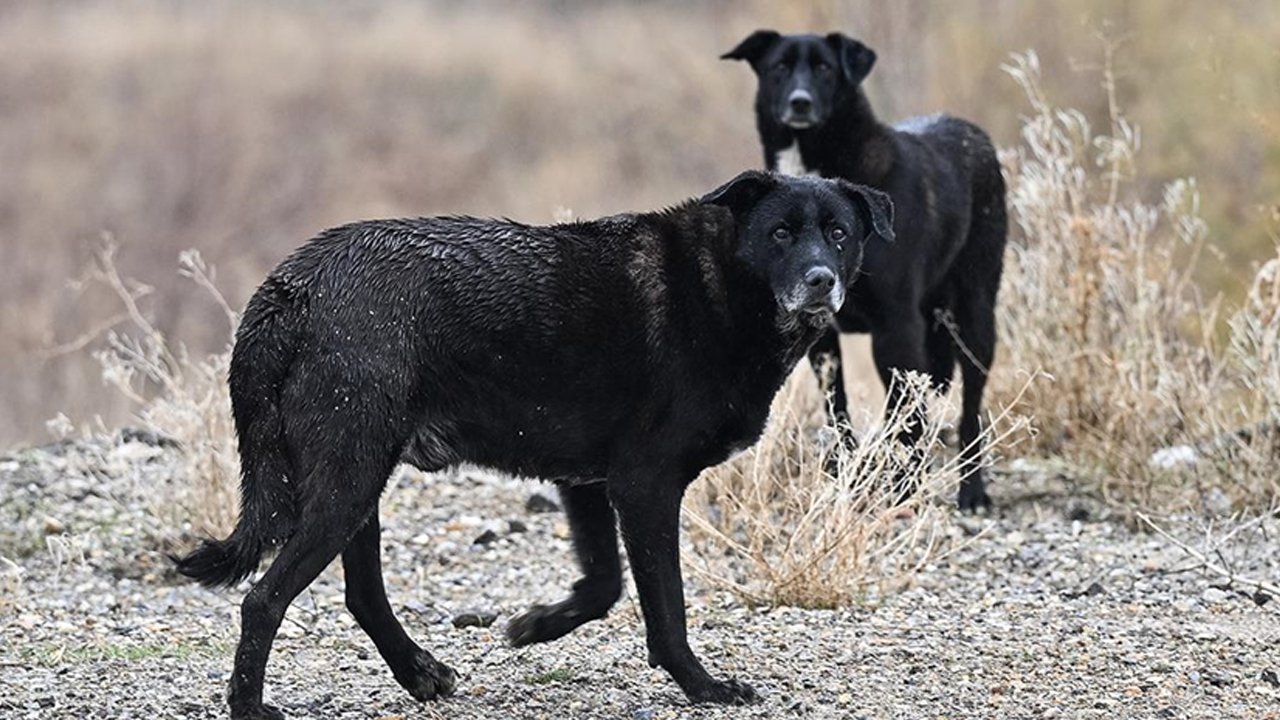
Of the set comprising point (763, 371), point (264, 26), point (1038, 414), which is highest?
point (264, 26)

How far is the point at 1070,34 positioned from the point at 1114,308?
992 cm

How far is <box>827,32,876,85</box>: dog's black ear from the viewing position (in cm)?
909

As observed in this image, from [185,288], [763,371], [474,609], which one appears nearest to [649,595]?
[763,371]

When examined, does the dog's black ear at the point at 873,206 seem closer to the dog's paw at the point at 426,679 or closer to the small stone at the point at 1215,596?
the dog's paw at the point at 426,679

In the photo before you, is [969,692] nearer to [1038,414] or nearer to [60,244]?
[1038,414]

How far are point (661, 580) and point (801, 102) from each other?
3.55 metres

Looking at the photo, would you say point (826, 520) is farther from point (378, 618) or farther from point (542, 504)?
point (542, 504)

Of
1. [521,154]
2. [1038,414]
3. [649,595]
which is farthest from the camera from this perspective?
[521,154]

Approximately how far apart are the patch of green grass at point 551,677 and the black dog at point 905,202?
2.78 m

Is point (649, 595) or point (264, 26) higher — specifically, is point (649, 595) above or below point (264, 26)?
below

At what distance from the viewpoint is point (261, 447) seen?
5711 mm

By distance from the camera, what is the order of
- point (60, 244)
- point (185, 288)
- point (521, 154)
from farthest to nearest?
point (521, 154), point (60, 244), point (185, 288)

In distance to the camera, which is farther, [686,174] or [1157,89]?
[686,174]

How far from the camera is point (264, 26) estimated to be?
1182 inches
